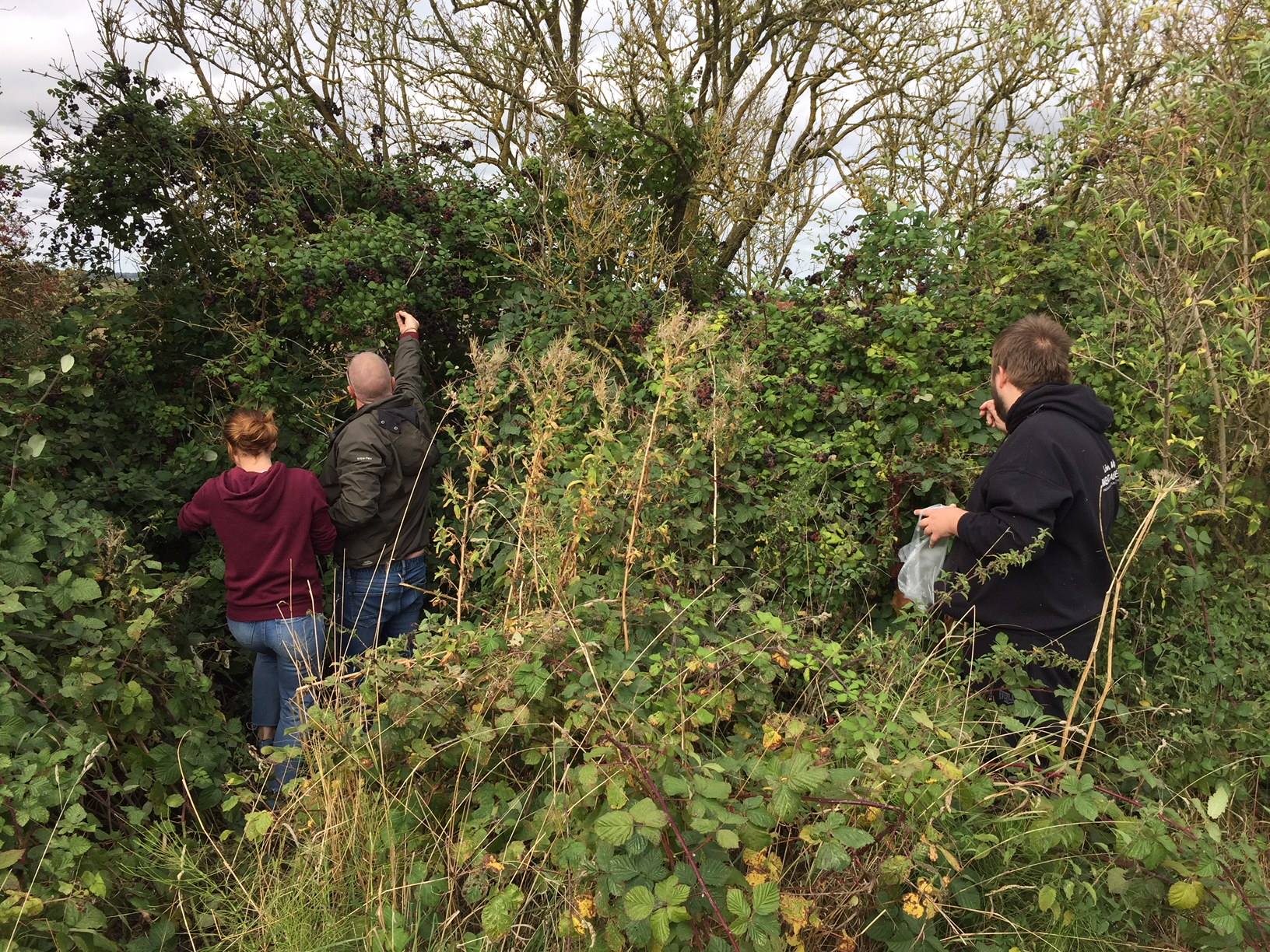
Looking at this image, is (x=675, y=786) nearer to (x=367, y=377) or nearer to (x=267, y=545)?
(x=267, y=545)

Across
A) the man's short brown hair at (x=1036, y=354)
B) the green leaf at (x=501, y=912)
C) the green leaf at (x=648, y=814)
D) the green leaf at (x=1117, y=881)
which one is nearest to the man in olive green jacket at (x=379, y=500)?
the green leaf at (x=501, y=912)

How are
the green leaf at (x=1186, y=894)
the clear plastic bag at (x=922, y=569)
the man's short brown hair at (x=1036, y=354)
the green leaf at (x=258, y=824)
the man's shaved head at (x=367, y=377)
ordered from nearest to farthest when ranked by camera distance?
the green leaf at (x=1186, y=894)
the green leaf at (x=258, y=824)
the man's short brown hair at (x=1036, y=354)
the clear plastic bag at (x=922, y=569)
the man's shaved head at (x=367, y=377)

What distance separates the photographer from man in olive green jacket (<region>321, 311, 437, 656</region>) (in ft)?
13.1

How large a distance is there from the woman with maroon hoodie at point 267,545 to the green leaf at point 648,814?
2.37m

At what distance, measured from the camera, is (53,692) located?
9.34ft

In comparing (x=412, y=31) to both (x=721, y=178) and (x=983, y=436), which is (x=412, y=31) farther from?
(x=983, y=436)

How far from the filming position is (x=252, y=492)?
3.72m

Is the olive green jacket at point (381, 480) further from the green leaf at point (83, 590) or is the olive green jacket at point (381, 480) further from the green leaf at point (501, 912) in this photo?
the green leaf at point (501, 912)

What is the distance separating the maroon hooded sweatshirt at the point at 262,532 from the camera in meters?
3.75

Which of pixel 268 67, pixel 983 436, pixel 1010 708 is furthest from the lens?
pixel 268 67

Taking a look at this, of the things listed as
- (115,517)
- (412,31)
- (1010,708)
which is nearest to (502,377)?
(115,517)

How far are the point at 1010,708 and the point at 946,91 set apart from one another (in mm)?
7726

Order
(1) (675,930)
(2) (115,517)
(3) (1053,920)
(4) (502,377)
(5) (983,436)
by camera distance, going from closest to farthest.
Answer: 1. (1) (675,930)
2. (3) (1053,920)
3. (5) (983,436)
4. (2) (115,517)
5. (4) (502,377)

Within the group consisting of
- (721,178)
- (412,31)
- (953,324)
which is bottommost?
(953,324)
